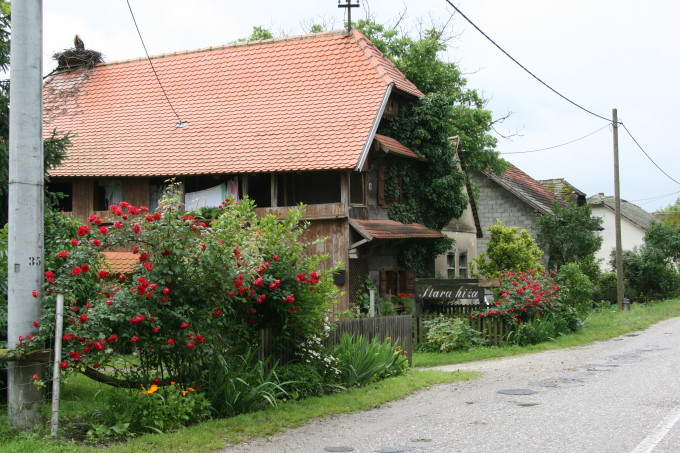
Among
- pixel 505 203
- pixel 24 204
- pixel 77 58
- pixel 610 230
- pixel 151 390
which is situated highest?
pixel 77 58

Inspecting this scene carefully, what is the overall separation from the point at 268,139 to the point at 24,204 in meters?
14.6

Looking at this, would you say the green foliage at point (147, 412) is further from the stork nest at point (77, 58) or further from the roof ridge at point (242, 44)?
the stork nest at point (77, 58)

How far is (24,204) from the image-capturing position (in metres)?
8.79

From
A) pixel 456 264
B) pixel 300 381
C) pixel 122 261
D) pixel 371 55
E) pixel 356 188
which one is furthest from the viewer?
pixel 456 264

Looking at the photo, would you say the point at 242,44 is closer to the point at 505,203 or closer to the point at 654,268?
the point at 505,203

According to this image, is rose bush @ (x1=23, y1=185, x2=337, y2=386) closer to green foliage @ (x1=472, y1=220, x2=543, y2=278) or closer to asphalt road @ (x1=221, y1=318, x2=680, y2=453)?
asphalt road @ (x1=221, y1=318, x2=680, y2=453)

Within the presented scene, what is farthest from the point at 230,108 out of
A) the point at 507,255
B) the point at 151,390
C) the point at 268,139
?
the point at 151,390

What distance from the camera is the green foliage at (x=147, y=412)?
8.68m

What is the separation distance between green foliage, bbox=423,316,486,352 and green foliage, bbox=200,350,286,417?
9.58 metres

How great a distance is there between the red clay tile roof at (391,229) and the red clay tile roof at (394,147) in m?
2.09

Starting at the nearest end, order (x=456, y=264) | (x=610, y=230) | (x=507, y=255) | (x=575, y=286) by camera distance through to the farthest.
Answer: (x=575, y=286)
(x=507, y=255)
(x=456, y=264)
(x=610, y=230)

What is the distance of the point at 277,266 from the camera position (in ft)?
37.6

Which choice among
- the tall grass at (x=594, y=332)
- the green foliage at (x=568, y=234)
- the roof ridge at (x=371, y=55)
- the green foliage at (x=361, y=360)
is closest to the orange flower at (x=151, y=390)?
the green foliage at (x=361, y=360)

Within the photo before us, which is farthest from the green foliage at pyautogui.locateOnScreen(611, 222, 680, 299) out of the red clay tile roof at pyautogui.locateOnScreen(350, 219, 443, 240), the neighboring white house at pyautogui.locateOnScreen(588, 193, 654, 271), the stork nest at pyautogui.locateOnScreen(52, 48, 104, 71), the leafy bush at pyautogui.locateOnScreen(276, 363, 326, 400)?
the leafy bush at pyautogui.locateOnScreen(276, 363, 326, 400)
